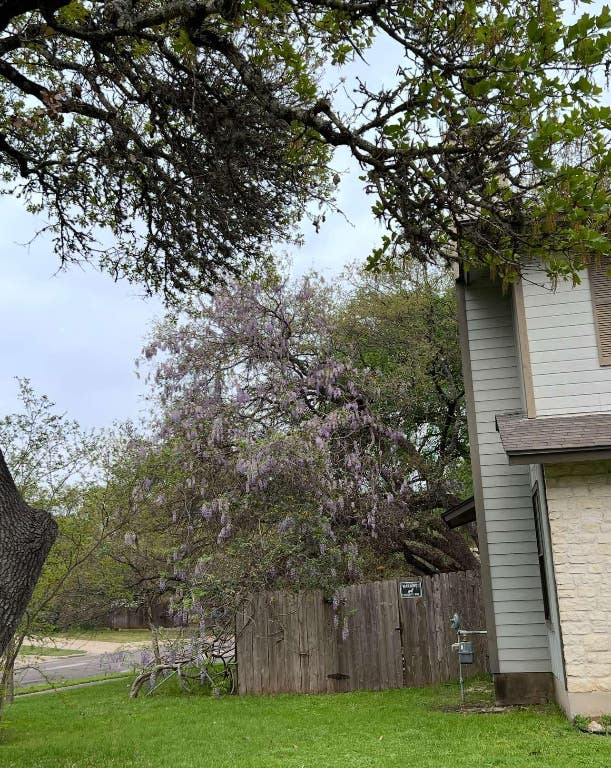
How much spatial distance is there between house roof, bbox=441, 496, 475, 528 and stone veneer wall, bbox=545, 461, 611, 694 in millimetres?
2952

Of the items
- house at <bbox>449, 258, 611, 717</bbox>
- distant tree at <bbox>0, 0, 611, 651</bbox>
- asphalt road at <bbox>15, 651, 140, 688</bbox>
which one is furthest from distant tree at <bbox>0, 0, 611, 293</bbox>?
asphalt road at <bbox>15, 651, 140, 688</bbox>

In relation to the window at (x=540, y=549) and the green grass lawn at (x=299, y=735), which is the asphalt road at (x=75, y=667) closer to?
the green grass lawn at (x=299, y=735)

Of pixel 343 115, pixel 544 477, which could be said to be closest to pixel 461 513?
pixel 544 477

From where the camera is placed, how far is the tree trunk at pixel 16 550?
156 inches

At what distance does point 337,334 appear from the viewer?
15.5 m

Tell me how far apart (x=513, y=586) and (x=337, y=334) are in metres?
7.29

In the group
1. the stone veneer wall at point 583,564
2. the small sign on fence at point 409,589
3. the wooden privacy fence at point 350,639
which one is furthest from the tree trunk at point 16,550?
the small sign on fence at point 409,589

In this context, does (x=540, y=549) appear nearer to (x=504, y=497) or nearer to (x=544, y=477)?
(x=504, y=497)

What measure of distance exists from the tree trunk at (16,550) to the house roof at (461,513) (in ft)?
25.1

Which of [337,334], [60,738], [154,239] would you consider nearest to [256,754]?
[60,738]

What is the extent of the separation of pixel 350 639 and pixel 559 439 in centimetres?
646

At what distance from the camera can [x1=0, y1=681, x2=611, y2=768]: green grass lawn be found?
657cm

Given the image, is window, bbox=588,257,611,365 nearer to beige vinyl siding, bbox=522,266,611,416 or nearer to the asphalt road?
beige vinyl siding, bbox=522,266,611,416

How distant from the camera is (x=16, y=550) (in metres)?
4.05
